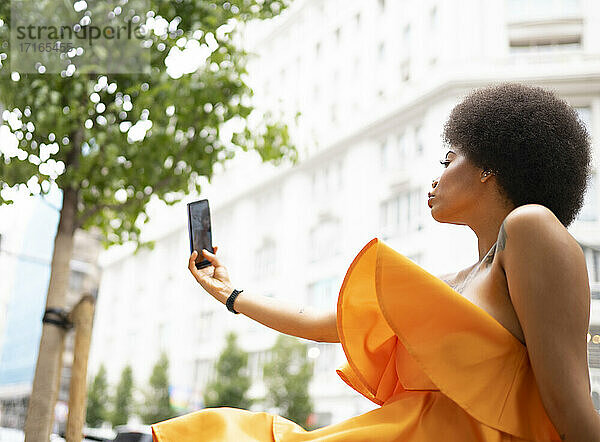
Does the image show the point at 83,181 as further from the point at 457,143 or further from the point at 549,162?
the point at 549,162

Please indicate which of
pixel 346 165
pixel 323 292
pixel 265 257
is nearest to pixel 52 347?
pixel 323 292

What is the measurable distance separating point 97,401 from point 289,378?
1007cm

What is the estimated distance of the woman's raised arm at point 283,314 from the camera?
4.19 feet

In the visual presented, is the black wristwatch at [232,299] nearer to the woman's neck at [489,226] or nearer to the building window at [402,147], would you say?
the woman's neck at [489,226]

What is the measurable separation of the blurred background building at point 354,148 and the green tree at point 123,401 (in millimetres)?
1658

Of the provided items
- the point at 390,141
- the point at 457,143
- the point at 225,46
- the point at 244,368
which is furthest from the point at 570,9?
the point at 457,143

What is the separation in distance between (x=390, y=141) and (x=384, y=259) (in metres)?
18.0

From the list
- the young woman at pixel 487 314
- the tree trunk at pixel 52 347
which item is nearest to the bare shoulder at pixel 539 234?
the young woman at pixel 487 314

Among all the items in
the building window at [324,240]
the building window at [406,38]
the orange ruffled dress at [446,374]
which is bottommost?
the orange ruffled dress at [446,374]

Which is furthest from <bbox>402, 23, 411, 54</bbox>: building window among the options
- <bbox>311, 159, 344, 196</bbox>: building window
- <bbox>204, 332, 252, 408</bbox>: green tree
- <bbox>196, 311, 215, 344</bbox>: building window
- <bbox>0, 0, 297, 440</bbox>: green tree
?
<bbox>0, 0, 297, 440</bbox>: green tree

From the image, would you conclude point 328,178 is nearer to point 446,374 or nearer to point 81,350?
point 81,350

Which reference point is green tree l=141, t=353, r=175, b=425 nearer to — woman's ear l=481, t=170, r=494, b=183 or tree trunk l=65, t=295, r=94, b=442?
tree trunk l=65, t=295, r=94, b=442

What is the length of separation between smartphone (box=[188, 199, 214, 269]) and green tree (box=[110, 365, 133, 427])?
24727mm

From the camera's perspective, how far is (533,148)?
1073 millimetres
